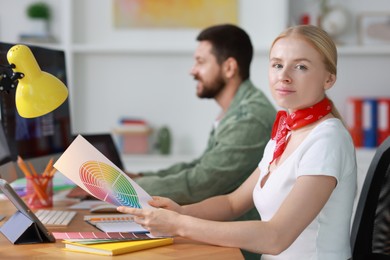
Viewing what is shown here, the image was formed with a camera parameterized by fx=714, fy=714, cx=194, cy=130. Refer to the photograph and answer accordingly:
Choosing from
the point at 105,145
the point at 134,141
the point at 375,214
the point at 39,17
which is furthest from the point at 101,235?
the point at 39,17

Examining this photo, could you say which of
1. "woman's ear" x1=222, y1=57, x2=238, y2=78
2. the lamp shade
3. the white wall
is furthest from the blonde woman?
the white wall

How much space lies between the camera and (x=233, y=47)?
121 inches

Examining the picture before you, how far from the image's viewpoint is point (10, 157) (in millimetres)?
2297

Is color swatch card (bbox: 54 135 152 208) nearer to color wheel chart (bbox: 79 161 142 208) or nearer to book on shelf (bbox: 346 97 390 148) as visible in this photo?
color wheel chart (bbox: 79 161 142 208)

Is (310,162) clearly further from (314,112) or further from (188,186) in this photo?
(188,186)

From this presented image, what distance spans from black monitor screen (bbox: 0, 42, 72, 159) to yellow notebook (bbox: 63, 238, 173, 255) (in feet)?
2.17

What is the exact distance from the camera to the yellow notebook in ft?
5.46

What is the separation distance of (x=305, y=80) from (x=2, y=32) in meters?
3.51

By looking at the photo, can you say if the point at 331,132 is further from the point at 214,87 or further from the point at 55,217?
the point at 214,87

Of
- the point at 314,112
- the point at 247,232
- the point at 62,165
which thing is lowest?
the point at 247,232

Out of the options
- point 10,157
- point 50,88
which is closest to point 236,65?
point 10,157

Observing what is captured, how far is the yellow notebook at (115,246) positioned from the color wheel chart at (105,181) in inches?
4.6

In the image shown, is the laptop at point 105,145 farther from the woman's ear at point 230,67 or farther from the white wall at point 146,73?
the white wall at point 146,73

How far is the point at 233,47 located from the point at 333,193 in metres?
1.43
